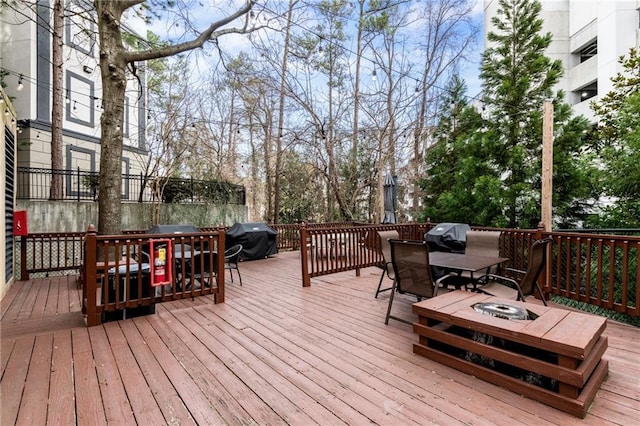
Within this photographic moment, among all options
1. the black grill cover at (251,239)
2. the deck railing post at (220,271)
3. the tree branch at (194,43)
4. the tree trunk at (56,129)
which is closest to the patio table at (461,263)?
the deck railing post at (220,271)

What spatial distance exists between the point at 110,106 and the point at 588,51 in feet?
60.6

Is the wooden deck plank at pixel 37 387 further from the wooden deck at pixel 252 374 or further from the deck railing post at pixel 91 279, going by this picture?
the deck railing post at pixel 91 279

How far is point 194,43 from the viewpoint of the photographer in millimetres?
5414

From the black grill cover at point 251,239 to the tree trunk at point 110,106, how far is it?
288cm

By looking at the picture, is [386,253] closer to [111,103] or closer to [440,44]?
→ [111,103]

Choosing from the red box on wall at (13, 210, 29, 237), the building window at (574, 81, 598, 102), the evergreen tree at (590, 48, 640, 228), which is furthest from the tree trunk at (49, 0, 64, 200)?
the building window at (574, 81, 598, 102)

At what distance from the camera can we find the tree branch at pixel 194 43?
4.97m

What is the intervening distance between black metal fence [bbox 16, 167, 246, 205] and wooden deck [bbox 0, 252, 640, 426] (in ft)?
18.9

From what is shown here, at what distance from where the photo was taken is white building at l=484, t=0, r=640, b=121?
10867mm

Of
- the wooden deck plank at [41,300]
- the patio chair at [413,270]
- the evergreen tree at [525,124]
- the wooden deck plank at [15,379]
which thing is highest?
the evergreen tree at [525,124]

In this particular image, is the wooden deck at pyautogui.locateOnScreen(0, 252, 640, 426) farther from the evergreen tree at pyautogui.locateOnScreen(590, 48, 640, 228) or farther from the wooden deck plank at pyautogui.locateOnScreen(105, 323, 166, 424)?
the evergreen tree at pyautogui.locateOnScreen(590, 48, 640, 228)

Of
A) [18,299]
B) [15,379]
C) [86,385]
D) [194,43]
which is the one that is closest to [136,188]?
[194,43]

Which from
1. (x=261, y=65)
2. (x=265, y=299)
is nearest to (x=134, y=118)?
(x=261, y=65)

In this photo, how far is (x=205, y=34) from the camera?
18.2 ft
